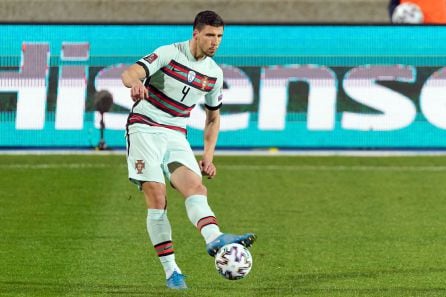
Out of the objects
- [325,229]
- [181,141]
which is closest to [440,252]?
[325,229]

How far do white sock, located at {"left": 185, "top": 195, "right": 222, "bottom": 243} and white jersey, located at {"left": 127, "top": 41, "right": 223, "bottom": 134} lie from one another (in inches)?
26.9

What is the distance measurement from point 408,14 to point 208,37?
16414 millimetres

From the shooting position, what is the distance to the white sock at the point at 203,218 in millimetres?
9422

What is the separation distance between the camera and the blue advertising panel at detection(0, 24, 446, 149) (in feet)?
61.6

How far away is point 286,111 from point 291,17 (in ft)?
29.0

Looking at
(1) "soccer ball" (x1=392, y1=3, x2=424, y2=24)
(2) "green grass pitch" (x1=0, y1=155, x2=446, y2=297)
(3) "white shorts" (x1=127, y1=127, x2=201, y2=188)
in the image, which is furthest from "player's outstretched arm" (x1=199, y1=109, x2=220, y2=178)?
(1) "soccer ball" (x1=392, y1=3, x2=424, y2=24)

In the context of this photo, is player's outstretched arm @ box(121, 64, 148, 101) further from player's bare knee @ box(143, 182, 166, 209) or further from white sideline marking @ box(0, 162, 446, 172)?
white sideline marking @ box(0, 162, 446, 172)

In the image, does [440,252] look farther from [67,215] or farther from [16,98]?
[16,98]

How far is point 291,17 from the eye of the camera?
27.5m

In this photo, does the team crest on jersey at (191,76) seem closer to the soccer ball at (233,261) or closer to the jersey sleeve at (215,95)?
the jersey sleeve at (215,95)

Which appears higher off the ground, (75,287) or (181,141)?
(181,141)

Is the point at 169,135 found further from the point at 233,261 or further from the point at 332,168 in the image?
the point at 332,168

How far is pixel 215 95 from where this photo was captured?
33.8 ft

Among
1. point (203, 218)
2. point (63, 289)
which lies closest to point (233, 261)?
point (203, 218)
